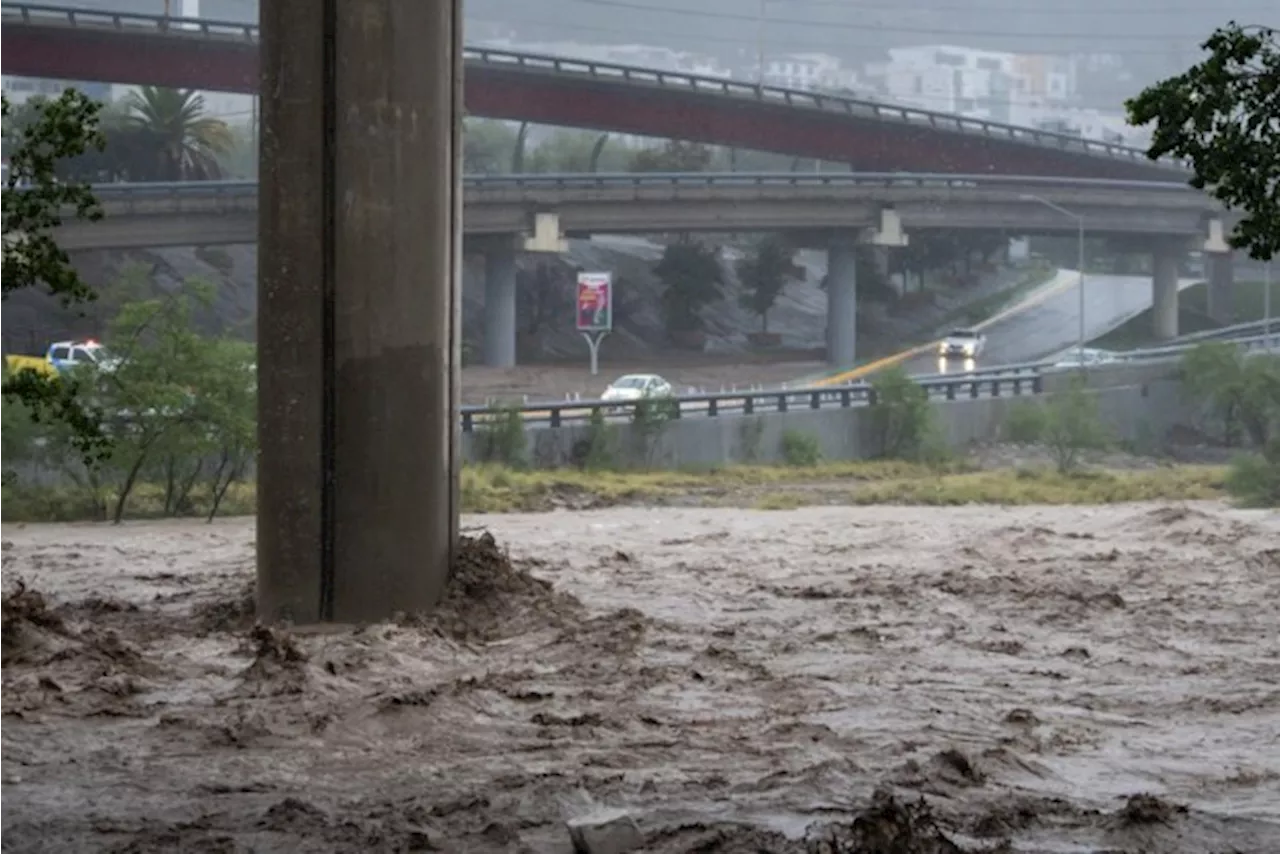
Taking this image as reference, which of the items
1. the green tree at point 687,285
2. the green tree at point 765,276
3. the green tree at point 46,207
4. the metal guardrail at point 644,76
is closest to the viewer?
the green tree at point 46,207

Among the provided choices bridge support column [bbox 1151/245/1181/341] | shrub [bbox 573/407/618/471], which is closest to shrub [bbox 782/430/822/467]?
shrub [bbox 573/407/618/471]

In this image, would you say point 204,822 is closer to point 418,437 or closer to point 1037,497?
point 418,437

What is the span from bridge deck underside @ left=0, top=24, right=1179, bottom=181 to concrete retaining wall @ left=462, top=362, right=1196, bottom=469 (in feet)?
106

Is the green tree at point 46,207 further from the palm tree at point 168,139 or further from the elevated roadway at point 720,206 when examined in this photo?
the palm tree at point 168,139

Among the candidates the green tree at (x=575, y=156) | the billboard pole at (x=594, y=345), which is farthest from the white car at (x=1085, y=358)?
the green tree at (x=575, y=156)

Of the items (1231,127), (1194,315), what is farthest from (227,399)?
(1194,315)

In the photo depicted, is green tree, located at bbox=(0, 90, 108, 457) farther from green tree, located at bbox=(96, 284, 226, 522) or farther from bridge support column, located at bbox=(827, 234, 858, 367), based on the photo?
bridge support column, located at bbox=(827, 234, 858, 367)

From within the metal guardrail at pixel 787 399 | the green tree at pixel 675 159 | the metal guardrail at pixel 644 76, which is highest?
the metal guardrail at pixel 644 76

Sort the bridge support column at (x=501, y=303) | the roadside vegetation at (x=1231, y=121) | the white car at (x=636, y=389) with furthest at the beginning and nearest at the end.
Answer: the bridge support column at (x=501, y=303) → the white car at (x=636, y=389) → the roadside vegetation at (x=1231, y=121)

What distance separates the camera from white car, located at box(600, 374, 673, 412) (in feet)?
187

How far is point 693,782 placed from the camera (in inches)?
589

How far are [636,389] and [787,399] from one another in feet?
12.7

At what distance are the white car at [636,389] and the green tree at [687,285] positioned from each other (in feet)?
76.1

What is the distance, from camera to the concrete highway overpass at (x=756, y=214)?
2699 inches
